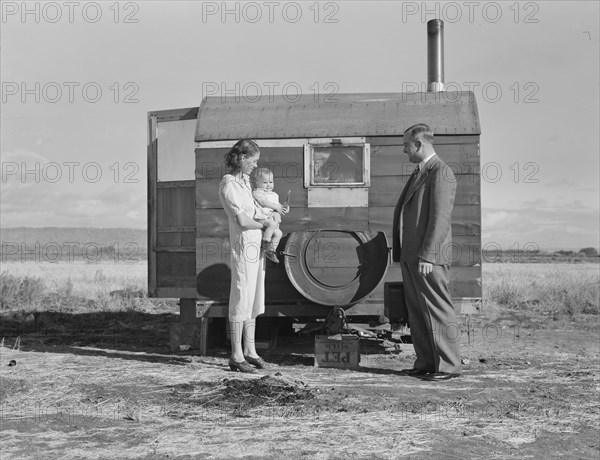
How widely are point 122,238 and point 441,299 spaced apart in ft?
372

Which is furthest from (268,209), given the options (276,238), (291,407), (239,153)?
(291,407)

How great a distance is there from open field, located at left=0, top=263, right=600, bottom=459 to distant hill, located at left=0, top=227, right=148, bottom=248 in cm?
10687

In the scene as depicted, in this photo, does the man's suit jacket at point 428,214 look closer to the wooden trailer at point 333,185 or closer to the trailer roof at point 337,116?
the wooden trailer at point 333,185

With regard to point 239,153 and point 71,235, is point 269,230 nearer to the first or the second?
point 239,153

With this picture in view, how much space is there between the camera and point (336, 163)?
7.81 m

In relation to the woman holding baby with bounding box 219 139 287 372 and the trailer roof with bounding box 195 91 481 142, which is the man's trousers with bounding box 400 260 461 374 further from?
the trailer roof with bounding box 195 91 481 142

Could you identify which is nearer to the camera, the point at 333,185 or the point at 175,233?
the point at 333,185

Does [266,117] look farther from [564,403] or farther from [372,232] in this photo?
[564,403]

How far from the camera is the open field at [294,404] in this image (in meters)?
4.21

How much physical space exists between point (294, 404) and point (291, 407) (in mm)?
104

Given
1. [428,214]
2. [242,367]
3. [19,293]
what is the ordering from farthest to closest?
[19,293] → [242,367] → [428,214]

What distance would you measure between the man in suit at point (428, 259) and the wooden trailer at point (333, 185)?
763mm

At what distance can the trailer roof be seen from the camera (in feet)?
25.3

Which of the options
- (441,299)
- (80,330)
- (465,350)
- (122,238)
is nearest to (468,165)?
(441,299)
